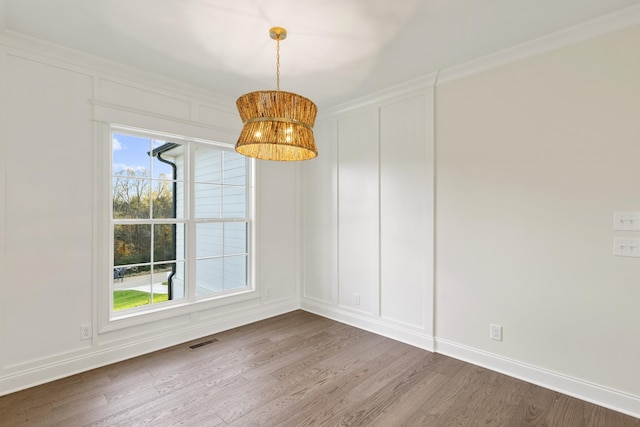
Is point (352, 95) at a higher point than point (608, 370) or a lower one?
higher

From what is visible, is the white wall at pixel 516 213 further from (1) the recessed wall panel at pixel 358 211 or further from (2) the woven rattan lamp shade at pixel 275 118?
(2) the woven rattan lamp shade at pixel 275 118

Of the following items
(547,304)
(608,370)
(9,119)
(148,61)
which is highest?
(148,61)

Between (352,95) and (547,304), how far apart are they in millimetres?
2738

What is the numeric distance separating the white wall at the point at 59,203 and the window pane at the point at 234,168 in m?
0.69

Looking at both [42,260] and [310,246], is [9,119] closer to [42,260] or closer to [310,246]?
[42,260]

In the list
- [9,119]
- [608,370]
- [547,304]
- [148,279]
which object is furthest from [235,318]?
[608,370]

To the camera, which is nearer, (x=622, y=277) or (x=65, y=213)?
(x=622, y=277)

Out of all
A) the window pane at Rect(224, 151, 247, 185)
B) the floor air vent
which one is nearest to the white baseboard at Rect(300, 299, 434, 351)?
the floor air vent

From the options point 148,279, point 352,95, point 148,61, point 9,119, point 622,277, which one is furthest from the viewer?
point 352,95

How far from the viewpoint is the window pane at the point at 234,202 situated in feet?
12.4

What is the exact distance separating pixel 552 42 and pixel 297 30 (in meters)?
1.95

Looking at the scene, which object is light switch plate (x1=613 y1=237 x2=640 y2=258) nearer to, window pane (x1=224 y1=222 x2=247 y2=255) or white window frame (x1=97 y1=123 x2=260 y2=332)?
white window frame (x1=97 y1=123 x2=260 y2=332)

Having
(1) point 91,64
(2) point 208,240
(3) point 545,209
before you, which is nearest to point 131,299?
(2) point 208,240

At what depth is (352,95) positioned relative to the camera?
11.7 feet
